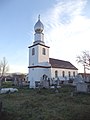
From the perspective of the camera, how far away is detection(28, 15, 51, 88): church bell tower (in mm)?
35709

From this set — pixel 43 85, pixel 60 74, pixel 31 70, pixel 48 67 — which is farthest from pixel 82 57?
pixel 43 85

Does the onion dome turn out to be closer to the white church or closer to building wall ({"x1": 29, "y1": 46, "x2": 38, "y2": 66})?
the white church

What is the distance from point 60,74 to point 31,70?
9.35 metres

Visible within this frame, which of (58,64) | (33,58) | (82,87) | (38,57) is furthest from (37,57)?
(82,87)

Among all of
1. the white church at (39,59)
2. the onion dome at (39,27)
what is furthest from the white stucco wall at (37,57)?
the onion dome at (39,27)

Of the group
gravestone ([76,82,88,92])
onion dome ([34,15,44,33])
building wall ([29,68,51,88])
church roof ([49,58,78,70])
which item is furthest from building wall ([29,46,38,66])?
gravestone ([76,82,88,92])

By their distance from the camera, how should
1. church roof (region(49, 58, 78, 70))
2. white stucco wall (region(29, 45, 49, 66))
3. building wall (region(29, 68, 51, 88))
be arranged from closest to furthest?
building wall (region(29, 68, 51, 88)) → white stucco wall (region(29, 45, 49, 66)) → church roof (region(49, 58, 78, 70))

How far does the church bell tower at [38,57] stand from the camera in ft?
117

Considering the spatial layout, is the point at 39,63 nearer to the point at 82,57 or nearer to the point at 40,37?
the point at 40,37

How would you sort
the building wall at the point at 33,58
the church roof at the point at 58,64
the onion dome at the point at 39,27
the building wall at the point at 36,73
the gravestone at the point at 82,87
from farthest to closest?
the church roof at the point at 58,64, the onion dome at the point at 39,27, the building wall at the point at 33,58, the building wall at the point at 36,73, the gravestone at the point at 82,87

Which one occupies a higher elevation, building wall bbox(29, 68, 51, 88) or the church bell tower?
the church bell tower

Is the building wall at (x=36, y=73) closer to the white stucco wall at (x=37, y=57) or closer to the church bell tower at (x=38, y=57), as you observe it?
the church bell tower at (x=38, y=57)

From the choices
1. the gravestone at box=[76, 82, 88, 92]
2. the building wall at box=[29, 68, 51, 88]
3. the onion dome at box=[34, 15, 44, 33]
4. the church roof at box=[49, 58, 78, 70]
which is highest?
the onion dome at box=[34, 15, 44, 33]

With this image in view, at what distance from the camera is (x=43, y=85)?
82.0ft
